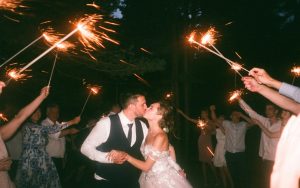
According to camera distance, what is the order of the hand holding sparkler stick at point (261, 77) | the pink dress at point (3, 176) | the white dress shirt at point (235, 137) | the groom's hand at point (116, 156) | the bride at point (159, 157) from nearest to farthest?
the pink dress at point (3, 176), the groom's hand at point (116, 156), the hand holding sparkler stick at point (261, 77), the bride at point (159, 157), the white dress shirt at point (235, 137)

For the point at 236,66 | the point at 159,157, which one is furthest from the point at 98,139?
the point at 236,66

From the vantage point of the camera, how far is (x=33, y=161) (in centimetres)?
596

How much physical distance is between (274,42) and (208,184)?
24.5 feet

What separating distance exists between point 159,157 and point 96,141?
2.75ft

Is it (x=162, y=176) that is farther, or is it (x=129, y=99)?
(x=129, y=99)

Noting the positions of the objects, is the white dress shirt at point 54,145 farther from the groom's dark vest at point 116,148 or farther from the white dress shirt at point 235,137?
the white dress shirt at point 235,137

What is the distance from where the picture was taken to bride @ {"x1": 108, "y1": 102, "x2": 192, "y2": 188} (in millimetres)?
4320

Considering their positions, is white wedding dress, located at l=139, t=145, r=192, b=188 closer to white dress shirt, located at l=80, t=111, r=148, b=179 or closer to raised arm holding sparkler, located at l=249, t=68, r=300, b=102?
white dress shirt, located at l=80, t=111, r=148, b=179

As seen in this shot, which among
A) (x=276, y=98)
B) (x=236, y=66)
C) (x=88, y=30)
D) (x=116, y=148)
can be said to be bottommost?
(x=116, y=148)

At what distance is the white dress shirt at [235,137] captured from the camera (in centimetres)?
812

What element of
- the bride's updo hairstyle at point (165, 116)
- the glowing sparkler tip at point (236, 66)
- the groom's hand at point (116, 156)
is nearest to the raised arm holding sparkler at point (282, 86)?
the glowing sparkler tip at point (236, 66)

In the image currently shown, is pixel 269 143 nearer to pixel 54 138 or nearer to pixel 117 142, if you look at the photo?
pixel 117 142

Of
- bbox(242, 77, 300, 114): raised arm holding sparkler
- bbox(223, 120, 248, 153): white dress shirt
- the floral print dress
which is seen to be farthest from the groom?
bbox(223, 120, 248, 153): white dress shirt

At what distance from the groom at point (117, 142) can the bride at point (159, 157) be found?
0.48 ft
